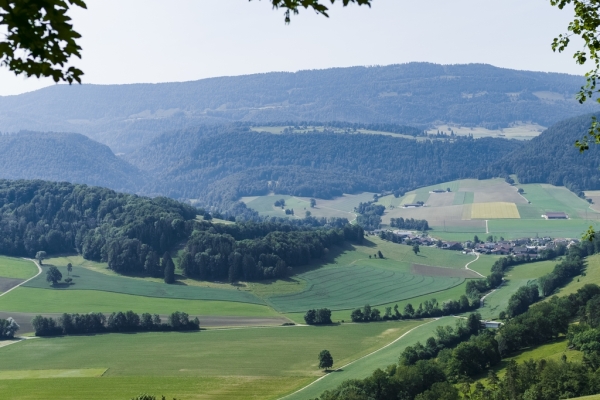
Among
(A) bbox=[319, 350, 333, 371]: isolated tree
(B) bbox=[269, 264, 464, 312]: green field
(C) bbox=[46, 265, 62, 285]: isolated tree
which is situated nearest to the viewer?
(A) bbox=[319, 350, 333, 371]: isolated tree

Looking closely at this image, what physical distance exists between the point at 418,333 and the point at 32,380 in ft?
135

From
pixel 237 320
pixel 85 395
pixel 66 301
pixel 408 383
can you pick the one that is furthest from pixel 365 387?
pixel 66 301

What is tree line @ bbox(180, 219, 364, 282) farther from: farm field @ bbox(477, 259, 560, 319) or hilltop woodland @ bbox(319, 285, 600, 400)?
hilltop woodland @ bbox(319, 285, 600, 400)

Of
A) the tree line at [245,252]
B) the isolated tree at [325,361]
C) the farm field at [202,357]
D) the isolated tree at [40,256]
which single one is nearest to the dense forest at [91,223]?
the isolated tree at [40,256]

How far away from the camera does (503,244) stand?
6427 inches

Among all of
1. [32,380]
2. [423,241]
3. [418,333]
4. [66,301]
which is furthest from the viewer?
[423,241]

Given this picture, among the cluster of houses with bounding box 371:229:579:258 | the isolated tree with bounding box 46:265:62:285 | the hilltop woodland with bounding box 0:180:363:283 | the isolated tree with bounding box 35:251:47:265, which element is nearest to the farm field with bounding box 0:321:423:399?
the isolated tree with bounding box 46:265:62:285

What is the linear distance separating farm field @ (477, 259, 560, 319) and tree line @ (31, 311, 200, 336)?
36725 mm

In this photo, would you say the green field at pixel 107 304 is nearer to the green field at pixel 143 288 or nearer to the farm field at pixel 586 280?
the green field at pixel 143 288

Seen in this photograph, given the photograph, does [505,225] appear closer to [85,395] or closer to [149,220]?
[149,220]

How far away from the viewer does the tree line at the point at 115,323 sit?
97.8 metres

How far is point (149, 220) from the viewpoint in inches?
5802

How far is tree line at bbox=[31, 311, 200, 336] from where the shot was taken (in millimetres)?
97750

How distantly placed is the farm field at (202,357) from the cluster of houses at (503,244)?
5983cm
